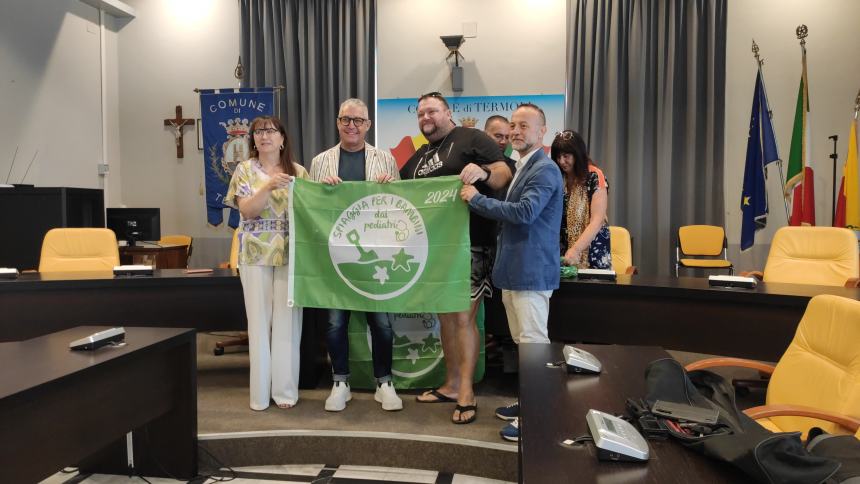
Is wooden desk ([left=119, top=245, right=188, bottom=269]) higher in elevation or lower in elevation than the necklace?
lower

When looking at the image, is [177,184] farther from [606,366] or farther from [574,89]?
[606,366]

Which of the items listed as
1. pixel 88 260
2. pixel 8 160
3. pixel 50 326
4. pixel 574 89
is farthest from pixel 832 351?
pixel 8 160

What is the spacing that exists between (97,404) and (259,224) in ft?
3.95

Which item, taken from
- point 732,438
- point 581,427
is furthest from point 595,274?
point 732,438

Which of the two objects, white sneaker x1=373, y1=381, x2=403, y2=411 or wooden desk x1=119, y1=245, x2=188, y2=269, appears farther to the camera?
wooden desk x1=119, y1=245, x2=188, y2=269

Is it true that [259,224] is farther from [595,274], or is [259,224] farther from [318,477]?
[595,274]

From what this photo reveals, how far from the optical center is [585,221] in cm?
336

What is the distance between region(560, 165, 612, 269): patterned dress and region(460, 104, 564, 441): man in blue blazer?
658 millimetres

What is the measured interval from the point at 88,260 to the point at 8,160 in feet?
9.74

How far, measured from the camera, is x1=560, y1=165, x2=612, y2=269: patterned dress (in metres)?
3.34

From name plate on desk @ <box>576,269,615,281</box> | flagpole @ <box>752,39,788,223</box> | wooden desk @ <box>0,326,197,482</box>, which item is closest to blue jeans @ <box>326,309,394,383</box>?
wooden desk @ <box>0,326,197,482</box>

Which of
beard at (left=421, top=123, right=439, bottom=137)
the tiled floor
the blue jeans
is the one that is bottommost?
the tiled floor

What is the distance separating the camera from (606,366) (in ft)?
6.00

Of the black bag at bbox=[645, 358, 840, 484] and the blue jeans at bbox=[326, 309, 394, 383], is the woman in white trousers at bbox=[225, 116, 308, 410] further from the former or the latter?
the black bag at bbox=[645, 358, 840, 484]
